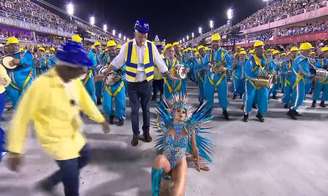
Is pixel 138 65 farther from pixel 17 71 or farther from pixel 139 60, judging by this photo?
pixel 17 71

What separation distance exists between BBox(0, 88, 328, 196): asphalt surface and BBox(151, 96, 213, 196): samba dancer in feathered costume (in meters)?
0.50

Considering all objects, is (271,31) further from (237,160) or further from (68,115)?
(68,115)

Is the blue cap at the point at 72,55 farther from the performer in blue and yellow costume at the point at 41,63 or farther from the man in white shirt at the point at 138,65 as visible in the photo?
the performer in blue and yellow costume at the point at 41,63

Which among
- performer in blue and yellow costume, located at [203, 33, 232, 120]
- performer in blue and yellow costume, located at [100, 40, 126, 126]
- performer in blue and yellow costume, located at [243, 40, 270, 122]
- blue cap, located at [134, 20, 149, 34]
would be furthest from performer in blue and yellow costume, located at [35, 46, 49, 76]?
blue cap, located at [134, 20, 149, 34]

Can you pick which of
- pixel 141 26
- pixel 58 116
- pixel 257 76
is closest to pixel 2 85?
pixel 141 26

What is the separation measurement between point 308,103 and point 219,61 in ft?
15.3

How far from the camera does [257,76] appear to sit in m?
7.34

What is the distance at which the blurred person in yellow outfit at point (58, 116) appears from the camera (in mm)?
2379

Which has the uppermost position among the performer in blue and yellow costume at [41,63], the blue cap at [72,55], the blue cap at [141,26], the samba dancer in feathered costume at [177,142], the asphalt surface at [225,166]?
the performer in blue and yellow costume at [41,63]

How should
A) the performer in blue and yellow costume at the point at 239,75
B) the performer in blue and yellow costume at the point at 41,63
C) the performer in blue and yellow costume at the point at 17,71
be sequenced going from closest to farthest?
the performer in blue and yellow costume at the point at 17,71 → the performer in blue and yellow costume at the point at 239,75 → the performer in blue and yellow costume at the point at 41,63

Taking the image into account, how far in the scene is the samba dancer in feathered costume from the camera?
3238mm

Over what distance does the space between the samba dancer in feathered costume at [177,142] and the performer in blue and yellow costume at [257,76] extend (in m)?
3.62

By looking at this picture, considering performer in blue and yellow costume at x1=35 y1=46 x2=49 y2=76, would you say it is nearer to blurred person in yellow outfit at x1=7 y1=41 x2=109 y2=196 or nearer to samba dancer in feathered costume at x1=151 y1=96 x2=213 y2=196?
samba dancer in feathered costume at x1=151 y1=96 x2=213 y2=196

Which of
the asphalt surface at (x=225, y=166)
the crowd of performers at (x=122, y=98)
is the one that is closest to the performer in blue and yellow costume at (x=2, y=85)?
the crowd of performers at (x=122, y=98)
